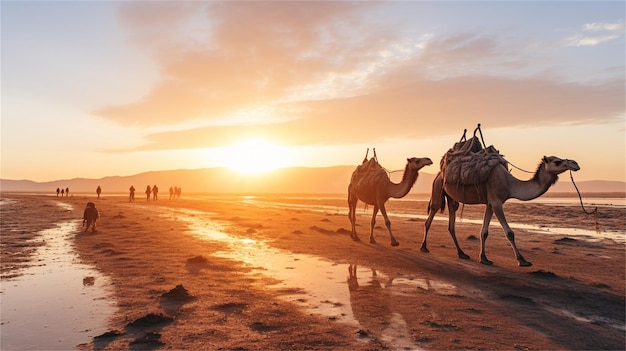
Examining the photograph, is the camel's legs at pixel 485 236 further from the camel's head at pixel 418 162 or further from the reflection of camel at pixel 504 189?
the camel's head at pixel 418 162

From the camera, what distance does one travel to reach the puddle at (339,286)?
6.29 metres

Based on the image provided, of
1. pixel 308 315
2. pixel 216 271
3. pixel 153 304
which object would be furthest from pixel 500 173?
pixel 153 304

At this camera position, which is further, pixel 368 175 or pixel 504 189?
pixel 368 175

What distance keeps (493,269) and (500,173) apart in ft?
9.40

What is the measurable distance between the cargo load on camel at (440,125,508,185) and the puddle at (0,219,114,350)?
33.2 ft

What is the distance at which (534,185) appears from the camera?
35.2 feet

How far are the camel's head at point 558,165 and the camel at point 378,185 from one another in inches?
162

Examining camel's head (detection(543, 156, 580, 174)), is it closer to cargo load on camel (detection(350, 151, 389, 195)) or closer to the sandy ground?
the sandy ground

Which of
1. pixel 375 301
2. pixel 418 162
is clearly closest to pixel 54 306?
pixel 375 301

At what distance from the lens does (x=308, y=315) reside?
6688 mm

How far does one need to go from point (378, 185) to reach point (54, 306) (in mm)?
12268

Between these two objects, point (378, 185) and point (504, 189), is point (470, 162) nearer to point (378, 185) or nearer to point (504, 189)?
point (504, 189)

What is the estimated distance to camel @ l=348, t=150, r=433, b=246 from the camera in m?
14.9

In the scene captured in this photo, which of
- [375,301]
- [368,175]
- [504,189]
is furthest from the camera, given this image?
[368,175]
